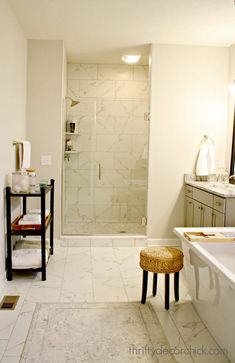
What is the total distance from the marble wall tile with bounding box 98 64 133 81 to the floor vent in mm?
3695

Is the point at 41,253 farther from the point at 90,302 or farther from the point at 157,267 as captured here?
the point at 157,267

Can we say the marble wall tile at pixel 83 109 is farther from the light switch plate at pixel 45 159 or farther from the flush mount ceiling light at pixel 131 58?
the light switch plate at pixel 45 159

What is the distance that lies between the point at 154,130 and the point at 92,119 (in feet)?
3.78

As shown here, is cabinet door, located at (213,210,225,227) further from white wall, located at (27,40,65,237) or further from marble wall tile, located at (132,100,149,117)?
marble wall tile, located at (132,100,149,117)

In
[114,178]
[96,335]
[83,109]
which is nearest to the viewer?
[96,335]

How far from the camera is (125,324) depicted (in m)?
2.61

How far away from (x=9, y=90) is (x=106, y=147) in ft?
7.51

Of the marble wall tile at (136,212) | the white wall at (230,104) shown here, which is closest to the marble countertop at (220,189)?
the white wall at (230,104)

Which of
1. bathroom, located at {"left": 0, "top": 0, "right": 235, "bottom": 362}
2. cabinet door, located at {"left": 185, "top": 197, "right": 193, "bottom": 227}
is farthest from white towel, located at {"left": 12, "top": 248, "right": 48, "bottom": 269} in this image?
cabinet door, located at {"left": 185, "top": 197, "right": 193, "bottom": 227}

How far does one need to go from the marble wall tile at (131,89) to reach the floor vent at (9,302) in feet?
11.9

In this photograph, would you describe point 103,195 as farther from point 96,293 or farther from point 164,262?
point 164,262

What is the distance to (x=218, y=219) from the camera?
3490 mm

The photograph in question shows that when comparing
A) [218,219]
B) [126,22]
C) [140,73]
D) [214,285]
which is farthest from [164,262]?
[140,73]

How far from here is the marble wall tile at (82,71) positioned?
5480mm
